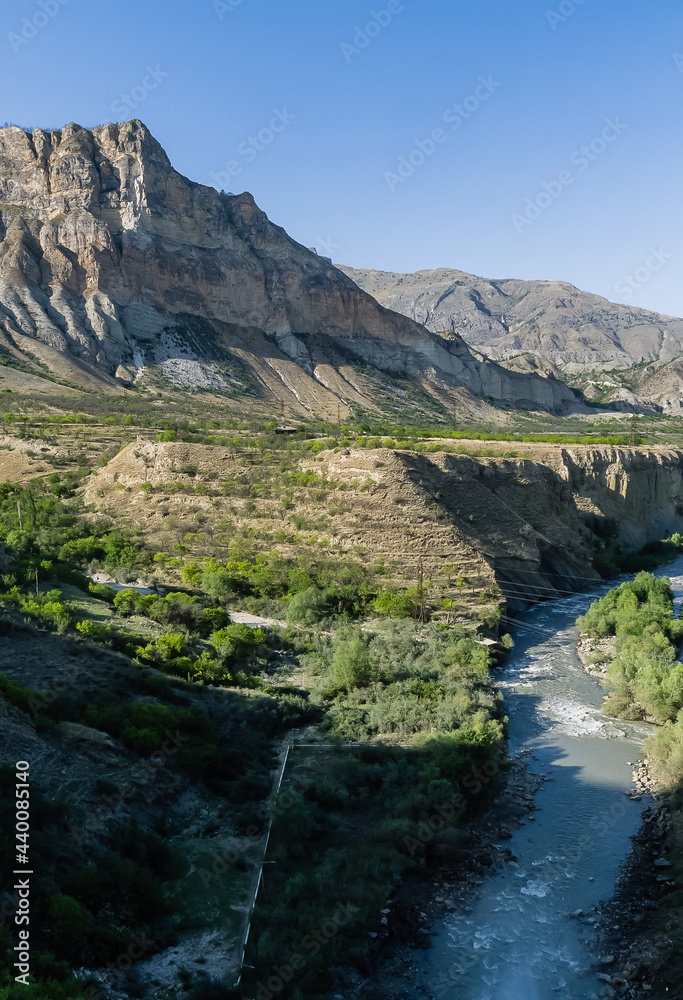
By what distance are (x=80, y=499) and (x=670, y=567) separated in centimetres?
3396

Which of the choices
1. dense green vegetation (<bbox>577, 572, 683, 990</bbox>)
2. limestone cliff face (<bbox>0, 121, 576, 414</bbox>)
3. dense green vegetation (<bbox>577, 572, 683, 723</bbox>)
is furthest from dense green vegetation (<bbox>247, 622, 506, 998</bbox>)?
limestone cliff face (<bbox>0, 121, 576, 414</bbox>)

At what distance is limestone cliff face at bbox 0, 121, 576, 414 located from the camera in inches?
3455

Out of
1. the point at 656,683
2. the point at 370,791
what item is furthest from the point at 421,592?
the point at 370,791

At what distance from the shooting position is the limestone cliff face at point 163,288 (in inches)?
3455

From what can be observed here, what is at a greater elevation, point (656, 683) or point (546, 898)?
point (656, 683)

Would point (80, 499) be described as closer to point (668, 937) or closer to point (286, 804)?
point (286, 804)

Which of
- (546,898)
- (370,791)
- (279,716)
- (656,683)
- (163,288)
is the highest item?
(163,288)

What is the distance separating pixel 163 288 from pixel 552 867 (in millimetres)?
94956

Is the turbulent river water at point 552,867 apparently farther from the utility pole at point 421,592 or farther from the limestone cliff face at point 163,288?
the limestone cliff face at point 163,288

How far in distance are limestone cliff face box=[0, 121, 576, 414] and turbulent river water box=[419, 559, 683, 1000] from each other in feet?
234

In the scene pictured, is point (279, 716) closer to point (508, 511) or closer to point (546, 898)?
point (546, 898)

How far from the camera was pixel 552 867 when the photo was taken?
13.7 m

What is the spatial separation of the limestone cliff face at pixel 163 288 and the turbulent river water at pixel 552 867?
7138 cm

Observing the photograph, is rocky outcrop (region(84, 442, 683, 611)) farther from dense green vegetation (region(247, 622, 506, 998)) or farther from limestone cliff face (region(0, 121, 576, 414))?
limestone cliff face (region(0, 121, 576, 414))
